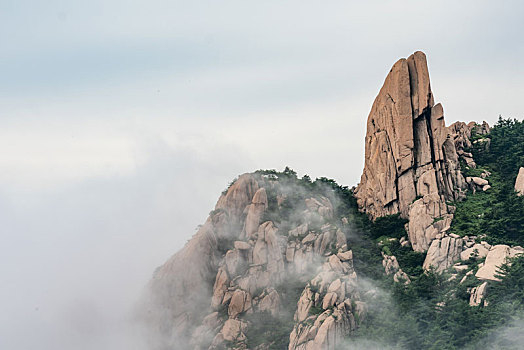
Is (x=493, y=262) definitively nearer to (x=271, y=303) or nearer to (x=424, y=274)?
(x=424, y=274)

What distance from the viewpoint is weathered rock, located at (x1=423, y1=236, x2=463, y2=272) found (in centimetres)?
7079

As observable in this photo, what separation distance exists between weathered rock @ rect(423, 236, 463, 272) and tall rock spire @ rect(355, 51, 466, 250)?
518 cm

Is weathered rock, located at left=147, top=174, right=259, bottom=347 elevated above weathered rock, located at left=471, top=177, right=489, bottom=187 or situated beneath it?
situated beneath

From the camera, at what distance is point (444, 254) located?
71125 millimetres

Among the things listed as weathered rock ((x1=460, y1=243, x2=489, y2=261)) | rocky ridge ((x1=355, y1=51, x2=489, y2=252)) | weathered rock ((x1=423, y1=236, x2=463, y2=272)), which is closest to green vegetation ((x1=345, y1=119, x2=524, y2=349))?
weathered rock ((x1=460, y1=243, x2=489, y2=261))

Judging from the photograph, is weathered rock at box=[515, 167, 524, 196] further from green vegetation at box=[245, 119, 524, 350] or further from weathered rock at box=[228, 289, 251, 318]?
weathered rock at box=[228, 289, 251, 318]

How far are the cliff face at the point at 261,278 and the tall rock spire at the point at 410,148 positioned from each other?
6.41 metres

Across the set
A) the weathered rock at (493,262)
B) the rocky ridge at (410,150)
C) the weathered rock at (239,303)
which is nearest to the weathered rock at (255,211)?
the weathered rock at (239,303)

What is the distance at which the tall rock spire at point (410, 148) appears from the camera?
77.2m

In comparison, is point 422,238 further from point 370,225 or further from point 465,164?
Result: point 465,164

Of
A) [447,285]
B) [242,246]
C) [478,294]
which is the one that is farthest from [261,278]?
[478,294]

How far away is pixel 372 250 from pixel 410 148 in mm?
10916

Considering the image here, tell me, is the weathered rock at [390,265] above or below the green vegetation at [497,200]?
below

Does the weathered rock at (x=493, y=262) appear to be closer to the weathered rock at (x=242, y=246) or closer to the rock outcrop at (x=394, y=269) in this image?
the rock outcrop at (x=394, y=269)
